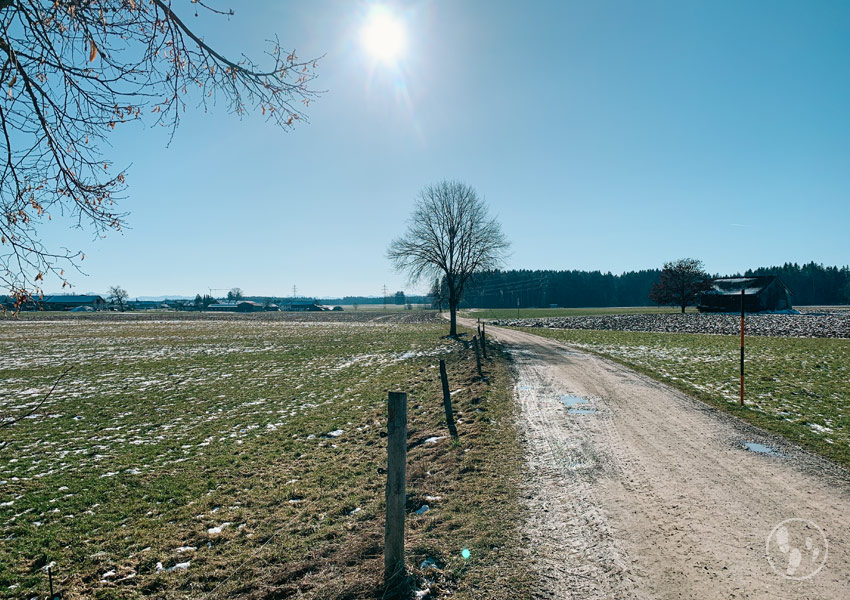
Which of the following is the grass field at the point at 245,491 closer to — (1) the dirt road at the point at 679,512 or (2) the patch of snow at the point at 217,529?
(2) the patch of snow at the point at 217,529

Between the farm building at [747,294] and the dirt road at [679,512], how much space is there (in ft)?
223

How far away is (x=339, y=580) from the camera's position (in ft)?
15.2

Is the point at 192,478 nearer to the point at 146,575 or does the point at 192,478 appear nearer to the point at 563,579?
the point at 146,575

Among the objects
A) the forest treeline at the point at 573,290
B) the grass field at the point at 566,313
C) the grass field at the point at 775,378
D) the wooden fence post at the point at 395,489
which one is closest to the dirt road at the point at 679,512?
the grass field at the point at 775,378

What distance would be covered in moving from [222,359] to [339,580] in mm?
23404

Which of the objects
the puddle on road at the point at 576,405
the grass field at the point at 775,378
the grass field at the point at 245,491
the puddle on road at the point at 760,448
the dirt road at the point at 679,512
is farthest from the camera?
the puddle on road at the point at 576,405

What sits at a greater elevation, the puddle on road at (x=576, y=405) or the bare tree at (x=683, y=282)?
the bare tree at (x=683, y=282)

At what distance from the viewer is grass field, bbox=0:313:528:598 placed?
5.02 m

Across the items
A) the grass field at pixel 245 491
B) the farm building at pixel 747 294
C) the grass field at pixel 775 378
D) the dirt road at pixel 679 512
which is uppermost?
the farm building at pixel 747 294

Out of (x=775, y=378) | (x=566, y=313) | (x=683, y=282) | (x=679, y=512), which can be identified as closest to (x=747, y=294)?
(x=683, y=282)

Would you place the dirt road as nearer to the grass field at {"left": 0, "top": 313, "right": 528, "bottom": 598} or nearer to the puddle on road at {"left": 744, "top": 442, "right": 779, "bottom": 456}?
the puddle on road at {"left": 744, "top": 442, "right": 779, "bottom": 456}

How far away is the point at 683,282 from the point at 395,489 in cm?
8095

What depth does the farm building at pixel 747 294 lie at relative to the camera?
6461 centimetres

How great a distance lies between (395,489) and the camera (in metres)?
4.62
